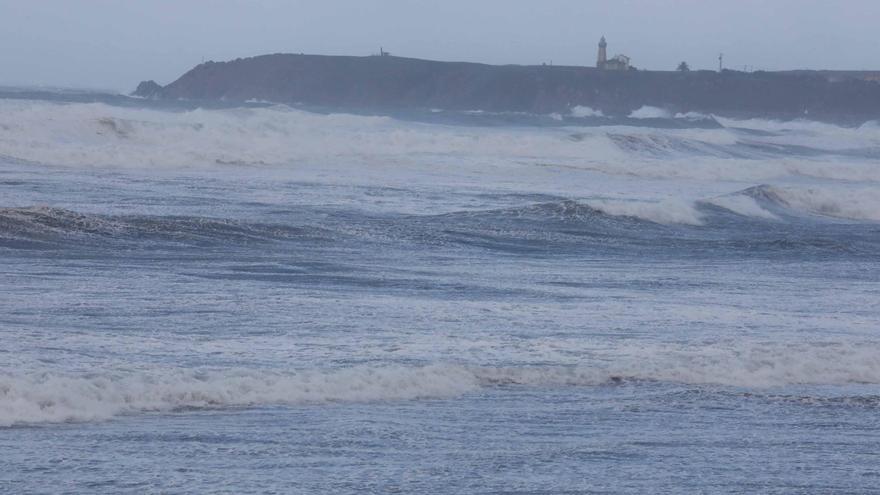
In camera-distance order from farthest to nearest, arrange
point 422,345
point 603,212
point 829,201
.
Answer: point 829,201, point 603,212, point 422,345

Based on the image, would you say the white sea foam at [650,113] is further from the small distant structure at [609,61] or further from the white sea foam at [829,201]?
the white sea foam at [829,201]

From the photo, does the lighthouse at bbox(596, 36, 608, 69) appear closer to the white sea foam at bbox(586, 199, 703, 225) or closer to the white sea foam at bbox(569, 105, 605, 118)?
the white sea foam at bbox(569, 105, 605, 118)

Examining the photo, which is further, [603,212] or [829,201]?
[829,201]

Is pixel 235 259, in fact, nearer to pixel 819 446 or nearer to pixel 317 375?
pixel 317 375

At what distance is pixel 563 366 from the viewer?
27.3ft

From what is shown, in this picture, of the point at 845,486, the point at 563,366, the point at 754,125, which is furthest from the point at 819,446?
the point at 754,125

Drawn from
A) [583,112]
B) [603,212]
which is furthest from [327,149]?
[583,112]

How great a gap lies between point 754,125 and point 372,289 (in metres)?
75.7

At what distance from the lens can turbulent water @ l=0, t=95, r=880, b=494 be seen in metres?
5.96

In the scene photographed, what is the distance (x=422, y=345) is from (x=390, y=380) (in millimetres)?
1141

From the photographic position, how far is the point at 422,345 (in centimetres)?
881

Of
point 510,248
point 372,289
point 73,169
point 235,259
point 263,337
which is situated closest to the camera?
point 263,337

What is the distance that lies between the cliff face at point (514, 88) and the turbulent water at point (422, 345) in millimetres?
74398

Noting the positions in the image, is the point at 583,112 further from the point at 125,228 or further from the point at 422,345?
the point at 422,345
